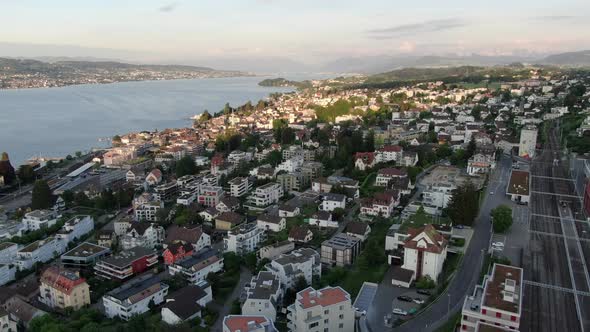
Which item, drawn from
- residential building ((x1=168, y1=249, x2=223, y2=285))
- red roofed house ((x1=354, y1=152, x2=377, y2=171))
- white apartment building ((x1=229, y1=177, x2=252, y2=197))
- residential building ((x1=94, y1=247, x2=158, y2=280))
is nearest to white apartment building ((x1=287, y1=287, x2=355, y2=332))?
residential building ((x1=168, y1=249, x2=223, y2=285))

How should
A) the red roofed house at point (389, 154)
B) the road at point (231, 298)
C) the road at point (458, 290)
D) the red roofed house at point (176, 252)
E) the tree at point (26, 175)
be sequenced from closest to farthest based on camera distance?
the road at point (458, 290)
the road at point (231, 298)
the red roofed house at point (176, 252)
the red roofed house at point (389, 154)
the tree at point (26, 175)

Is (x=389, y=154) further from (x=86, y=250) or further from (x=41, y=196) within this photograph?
(x=41, y=196)

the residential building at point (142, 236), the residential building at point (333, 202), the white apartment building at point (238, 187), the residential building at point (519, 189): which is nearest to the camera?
the residential building at point (142, 236)

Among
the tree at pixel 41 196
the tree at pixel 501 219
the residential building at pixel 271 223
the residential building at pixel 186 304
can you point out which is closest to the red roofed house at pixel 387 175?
the tree at pixel 501 219

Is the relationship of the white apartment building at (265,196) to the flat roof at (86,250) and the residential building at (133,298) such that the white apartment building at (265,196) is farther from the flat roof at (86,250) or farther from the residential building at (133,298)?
the residential building at (133,298)

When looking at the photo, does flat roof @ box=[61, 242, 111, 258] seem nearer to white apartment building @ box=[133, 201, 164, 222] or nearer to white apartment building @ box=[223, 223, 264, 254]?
white apartment building @ box=[133, 201, 164, 222]
